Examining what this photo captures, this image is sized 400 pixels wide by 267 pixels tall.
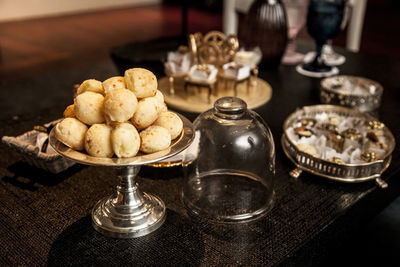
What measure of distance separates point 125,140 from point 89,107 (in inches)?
3.0

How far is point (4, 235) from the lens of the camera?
685 millimetres

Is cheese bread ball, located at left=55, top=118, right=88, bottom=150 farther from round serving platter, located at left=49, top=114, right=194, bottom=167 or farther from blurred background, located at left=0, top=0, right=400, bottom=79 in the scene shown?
blurred background, located at left=0, top=0, right=400, bottom=79

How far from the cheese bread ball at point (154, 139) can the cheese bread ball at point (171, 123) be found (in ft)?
0.07

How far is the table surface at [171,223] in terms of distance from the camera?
0.64m

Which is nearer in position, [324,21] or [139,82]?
[139,82]

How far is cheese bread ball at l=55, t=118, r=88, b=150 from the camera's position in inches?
23.1

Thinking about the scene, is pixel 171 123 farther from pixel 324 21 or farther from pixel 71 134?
pixel 324 21

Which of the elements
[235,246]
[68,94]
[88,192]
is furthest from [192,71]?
[68,94]

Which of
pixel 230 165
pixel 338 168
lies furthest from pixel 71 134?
pixel 338 168

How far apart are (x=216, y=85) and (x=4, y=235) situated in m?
0.75

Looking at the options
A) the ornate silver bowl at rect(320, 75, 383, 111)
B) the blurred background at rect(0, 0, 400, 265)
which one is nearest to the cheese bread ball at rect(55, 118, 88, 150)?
the ornate silver bowl at rect(320, 75, 383, 111)

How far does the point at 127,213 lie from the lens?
0.69 metres

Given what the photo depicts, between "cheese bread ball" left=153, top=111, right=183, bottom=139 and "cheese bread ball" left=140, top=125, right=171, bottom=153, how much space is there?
0.02 meters

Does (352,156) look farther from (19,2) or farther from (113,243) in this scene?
(19,2)
